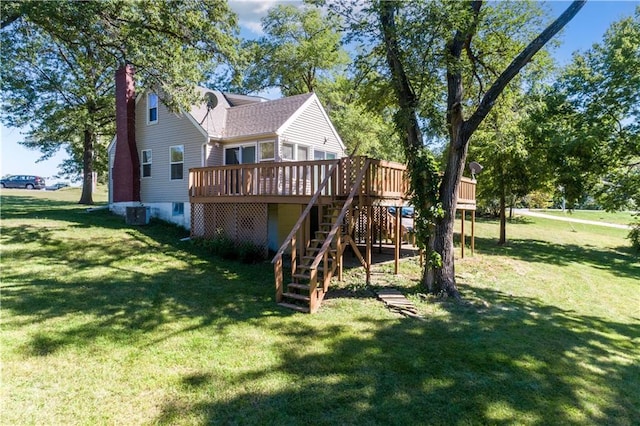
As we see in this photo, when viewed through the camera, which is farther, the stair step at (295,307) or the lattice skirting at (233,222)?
the lattice skirting at (233,222)

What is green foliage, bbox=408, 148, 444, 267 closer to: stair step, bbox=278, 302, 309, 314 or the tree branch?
the tree branch

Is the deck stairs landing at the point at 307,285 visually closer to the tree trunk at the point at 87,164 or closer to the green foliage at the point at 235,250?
the green foliage at the point at 235,250

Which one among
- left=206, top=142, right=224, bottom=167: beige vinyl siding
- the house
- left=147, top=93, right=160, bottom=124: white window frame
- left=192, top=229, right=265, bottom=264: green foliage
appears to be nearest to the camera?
left=192, top=229, right=265, bottom=264: green foliage

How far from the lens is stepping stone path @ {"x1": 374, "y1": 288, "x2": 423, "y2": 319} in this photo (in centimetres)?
706

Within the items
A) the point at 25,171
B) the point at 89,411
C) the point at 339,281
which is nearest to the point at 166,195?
the point at 339,281

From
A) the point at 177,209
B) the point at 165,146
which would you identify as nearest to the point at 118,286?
the point at 177,209

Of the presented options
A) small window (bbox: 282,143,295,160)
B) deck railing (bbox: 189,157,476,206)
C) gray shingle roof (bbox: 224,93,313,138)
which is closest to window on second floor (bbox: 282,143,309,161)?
small window (bbox: 282,143,295,160)

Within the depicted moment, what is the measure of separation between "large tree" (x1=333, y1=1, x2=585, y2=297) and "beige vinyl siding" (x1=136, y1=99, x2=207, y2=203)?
8054mm

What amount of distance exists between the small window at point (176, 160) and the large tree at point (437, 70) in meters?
8.84

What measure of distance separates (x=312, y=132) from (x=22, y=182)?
3593 centimetres

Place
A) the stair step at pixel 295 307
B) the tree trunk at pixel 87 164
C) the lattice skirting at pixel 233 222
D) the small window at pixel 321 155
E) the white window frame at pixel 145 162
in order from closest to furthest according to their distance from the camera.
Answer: the stair step at pixel 295 307 → the lattice skirting at pixel 233 222 → the small window at pixel 321 155 → the white window frame at pixel 145 162 → the tree trunk at pixel 87 164

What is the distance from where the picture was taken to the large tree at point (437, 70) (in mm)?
7684

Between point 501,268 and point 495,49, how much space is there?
6.68 meters

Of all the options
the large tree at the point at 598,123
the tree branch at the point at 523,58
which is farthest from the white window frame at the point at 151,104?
the large tree at the point at 598,123
